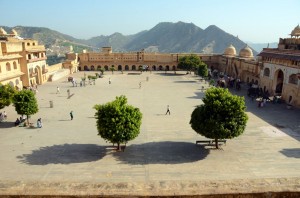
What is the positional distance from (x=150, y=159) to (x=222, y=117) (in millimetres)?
5112

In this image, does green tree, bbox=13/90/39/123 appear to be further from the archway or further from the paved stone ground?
the archway

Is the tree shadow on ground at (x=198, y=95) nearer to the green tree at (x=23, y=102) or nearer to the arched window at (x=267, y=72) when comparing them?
the arched window at (x=267, y=72)

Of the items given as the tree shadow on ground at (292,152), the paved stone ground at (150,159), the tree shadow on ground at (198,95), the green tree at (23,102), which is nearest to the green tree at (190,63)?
the tree shadow on ground at (198,95)

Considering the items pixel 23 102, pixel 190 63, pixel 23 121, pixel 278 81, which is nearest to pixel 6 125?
A: pixel 23 121

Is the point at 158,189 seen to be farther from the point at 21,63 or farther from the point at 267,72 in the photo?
the point at 21,63

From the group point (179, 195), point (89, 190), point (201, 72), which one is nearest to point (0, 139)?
point (89, 190)

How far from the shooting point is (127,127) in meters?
16.1

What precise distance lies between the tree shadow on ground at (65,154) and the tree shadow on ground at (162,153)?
1.45 m

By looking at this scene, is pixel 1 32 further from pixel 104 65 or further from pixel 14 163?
pixel 14 163

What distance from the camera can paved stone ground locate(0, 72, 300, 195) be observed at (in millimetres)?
7793

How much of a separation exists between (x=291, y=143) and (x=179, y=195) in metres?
15.1

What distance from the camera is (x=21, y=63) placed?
40156mm

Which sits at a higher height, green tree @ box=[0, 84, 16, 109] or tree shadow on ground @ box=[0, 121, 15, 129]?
green tree @ box=[0, 84, 16, 109]

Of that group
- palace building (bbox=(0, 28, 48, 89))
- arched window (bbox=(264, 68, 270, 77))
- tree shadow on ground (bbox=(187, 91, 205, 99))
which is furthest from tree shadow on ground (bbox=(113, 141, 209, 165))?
arched window (bbox=(264, 68, 270, 77))
